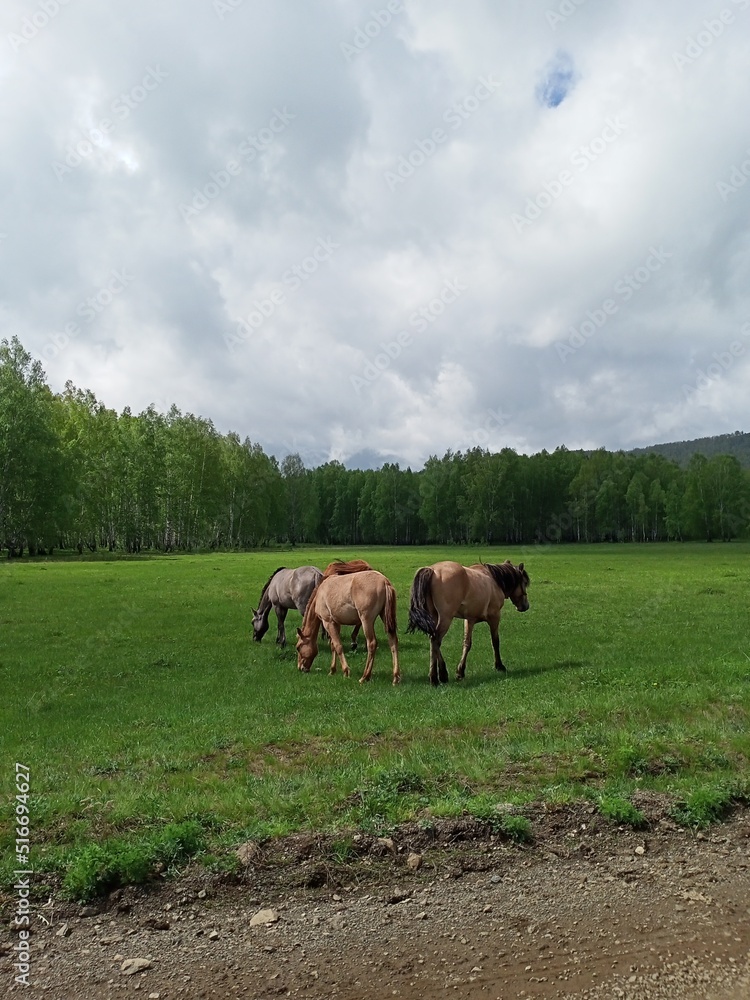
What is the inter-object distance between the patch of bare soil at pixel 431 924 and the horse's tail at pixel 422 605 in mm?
7174

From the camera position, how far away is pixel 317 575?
18.5 meters

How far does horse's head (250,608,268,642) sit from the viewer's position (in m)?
19.0

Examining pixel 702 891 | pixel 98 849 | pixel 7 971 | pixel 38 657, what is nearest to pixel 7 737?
pixel 98 849

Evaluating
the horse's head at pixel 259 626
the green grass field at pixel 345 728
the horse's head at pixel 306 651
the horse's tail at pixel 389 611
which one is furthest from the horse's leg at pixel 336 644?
the horse's head at pixel 259 626

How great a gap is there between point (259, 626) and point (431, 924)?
1525cm

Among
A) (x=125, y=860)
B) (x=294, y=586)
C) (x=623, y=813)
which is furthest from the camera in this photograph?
(x=294, y=586)

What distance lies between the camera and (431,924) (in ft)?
14.3

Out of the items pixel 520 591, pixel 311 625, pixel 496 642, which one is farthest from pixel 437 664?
pixel 520 591

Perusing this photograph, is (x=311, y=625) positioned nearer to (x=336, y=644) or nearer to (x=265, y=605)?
(x=336, y=644)

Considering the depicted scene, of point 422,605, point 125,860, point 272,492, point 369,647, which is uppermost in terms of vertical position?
point 272,492

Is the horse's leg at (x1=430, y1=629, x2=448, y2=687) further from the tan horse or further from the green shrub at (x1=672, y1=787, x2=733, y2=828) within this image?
the green shrub at (x1=672, y1=787, x2=733, y2=828)

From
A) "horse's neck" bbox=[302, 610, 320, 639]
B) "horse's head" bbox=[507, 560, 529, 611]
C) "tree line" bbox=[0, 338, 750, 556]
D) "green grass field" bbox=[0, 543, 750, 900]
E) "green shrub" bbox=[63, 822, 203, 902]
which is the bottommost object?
"green grass field" bbox=[0, 543, 750, 900]

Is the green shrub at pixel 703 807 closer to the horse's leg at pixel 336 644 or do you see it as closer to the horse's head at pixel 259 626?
the horse's leg at pixel 336 644

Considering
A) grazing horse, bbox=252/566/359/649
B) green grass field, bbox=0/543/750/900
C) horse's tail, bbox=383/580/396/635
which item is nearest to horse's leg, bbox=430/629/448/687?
green grass field, bbox=0/543/750/900
